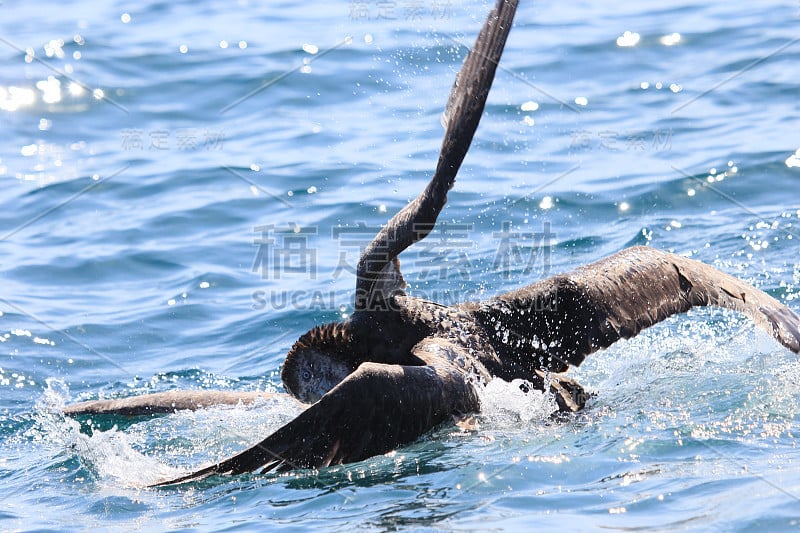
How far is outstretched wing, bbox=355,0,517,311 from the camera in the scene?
210 inches

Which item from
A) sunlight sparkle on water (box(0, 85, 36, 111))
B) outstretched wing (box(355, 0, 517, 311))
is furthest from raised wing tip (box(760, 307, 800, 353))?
sunlight sparkle on water (box(0, 85, 36, 111))

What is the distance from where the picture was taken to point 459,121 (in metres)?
5.41

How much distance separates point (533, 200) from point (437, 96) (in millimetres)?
2763

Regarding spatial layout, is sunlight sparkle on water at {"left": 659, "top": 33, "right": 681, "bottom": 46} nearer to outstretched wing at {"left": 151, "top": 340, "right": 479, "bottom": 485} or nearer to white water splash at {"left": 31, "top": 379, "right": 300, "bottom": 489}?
white water splash at {"left": 31, "top": 379, "right": 300, "bottom": 489}

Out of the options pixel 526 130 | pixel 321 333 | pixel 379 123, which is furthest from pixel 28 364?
pixel 526 130

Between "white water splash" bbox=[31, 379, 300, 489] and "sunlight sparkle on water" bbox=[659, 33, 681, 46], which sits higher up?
"sunlight sparkle on water" bbox=[659, 33, 681, 46]

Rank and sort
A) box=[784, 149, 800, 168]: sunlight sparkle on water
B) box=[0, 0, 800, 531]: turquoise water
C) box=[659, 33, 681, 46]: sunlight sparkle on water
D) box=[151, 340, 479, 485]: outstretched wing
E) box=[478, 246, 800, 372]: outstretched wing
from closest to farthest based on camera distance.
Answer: box=[151, 340, 479, 485]: outstretched wing
box=[0, 0, 800, 531]: turquoise water
box=[478, 246, 800, 372]: outstretched wing
box=[784, 149, 800, 168]: sunlight sparkle on water
box=[659, 33, 681, 46]: sunlight sparkle on water

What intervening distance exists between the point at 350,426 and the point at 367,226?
503cm

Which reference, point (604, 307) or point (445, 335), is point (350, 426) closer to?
point (445, 335)

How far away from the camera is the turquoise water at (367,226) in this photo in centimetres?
514

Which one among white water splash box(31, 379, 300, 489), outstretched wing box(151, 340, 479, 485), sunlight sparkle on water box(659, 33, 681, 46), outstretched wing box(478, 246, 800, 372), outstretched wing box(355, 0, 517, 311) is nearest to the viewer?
outstretched wing box(151, 340, 479, 485)

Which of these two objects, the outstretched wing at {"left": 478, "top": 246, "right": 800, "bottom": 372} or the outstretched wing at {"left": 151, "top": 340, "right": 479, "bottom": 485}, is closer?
the outstretched wing at {"left": 151, "top": 340, "right": 479, "bottom": 485}

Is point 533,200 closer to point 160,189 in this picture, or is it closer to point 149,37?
point 160,189

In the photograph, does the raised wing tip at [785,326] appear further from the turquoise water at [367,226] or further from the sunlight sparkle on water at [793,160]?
the sunlight sparkle on water at [793,160]
